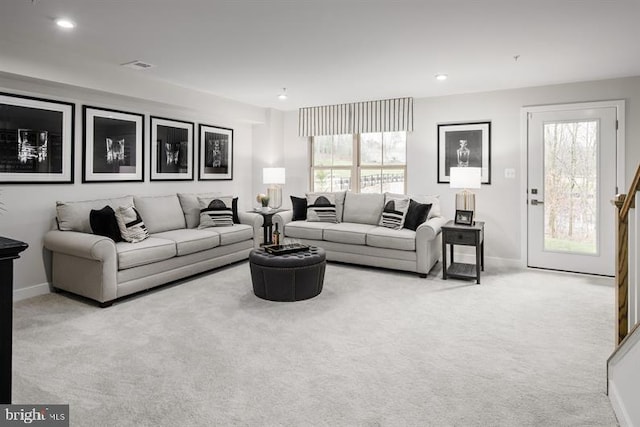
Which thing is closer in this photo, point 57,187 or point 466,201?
point 57,187

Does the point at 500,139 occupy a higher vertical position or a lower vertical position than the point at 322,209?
higher

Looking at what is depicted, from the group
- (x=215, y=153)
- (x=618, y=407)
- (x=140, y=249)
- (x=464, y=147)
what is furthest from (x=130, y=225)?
(x=464, y=147)

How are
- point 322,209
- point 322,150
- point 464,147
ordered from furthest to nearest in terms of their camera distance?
point 322,150 → point 322,209 → point 464,147

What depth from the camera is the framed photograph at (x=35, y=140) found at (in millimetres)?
3838

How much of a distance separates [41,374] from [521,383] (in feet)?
9.57

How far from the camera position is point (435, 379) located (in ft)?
7.98

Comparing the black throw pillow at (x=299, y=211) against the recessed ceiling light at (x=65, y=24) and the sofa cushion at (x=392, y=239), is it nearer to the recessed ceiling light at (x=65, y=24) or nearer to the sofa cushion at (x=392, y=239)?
the sofa cushion at (x=392, y=239)

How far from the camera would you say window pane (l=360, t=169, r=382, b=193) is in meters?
6.52

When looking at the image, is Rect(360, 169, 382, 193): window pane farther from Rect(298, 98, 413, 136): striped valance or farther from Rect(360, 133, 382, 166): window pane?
Rect(298, 98, 413, 136): striped valance

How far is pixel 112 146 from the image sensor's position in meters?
4.79

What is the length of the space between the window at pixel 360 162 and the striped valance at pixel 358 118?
0.19 metres

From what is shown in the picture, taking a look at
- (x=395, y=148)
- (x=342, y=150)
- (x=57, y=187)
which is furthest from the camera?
(x=342, y=150)

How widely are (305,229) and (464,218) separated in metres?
2.14

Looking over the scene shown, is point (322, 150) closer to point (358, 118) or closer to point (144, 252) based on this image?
point (358, 118)
